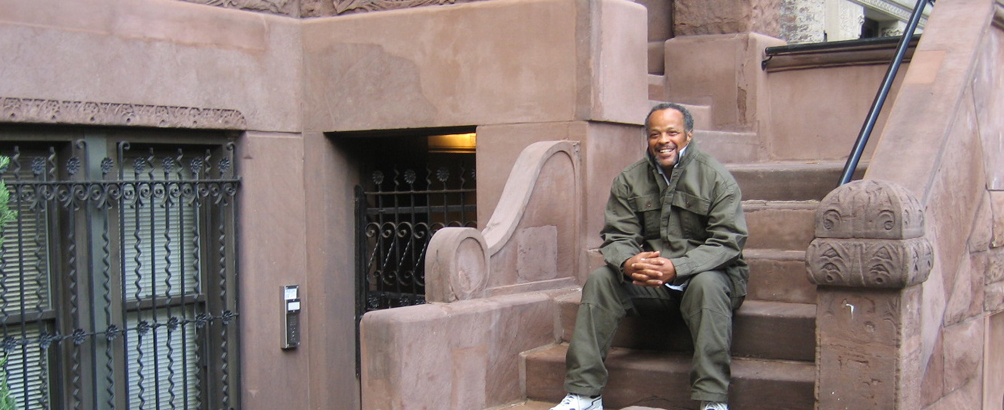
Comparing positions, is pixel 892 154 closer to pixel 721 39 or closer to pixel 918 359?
pixel 918 359

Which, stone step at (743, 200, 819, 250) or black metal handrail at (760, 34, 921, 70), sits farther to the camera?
Result: black metal handrail at (760, 34, 921, 70)

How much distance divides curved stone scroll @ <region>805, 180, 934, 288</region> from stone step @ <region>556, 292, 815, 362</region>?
2.35 feet

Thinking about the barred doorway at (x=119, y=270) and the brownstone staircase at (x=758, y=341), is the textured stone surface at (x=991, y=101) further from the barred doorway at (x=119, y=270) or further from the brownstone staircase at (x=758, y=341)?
the barred doorway at (x=119, y=270)

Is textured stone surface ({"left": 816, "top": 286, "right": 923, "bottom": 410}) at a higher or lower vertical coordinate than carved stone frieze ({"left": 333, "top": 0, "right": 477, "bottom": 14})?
lower

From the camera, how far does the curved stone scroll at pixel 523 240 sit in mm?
5039

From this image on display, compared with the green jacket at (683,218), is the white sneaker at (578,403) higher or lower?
lower

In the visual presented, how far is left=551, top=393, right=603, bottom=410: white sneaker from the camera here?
4.82 m

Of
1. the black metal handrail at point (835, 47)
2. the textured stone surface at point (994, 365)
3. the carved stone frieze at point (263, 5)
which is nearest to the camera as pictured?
the textured stone surface at point (994, 365)

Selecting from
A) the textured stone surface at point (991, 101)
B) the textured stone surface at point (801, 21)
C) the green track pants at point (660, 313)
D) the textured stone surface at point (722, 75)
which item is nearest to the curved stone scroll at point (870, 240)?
the green track pants at point (660, 313)

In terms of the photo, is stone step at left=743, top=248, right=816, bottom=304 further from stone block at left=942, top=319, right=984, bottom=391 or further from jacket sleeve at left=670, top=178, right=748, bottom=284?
stone block at left=942, top=319, right=984, bottom=391

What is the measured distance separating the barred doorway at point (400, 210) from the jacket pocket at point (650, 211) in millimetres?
1843

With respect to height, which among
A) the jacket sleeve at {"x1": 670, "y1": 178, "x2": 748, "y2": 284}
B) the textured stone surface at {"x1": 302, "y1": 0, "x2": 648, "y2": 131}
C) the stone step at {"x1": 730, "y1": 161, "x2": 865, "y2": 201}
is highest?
the textured stone surface at {"x1": 302, "y1": 0, "x2": 648, "y2": 131}

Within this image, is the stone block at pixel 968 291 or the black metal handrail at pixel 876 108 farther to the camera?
the black metal handrail at pixel 876 108

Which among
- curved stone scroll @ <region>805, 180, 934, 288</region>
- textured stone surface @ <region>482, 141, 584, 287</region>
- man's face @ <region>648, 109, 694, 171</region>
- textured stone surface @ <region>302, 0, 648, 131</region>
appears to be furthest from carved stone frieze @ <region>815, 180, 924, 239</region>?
textured stone surface @ <region>302, 0, 648, 131</region>
